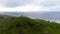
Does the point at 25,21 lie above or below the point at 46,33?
above

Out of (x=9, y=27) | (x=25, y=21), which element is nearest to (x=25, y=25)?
(x=25, y=21)

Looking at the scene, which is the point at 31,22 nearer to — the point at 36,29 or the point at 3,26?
the point at 36,29

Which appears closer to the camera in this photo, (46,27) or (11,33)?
(11,33)

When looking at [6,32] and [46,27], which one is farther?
[46,27]

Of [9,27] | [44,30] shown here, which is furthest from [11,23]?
[44,30]

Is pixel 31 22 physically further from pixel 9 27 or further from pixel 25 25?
pixel 9 27

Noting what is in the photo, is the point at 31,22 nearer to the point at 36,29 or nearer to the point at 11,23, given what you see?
the point at 36,29

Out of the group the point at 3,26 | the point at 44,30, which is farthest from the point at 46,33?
the point at 3,26
